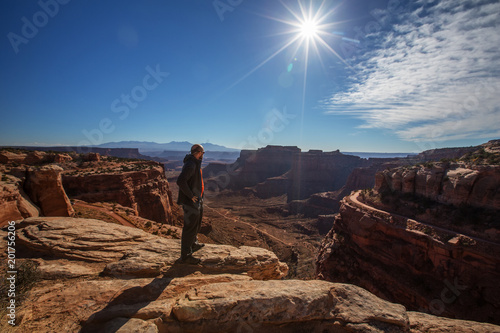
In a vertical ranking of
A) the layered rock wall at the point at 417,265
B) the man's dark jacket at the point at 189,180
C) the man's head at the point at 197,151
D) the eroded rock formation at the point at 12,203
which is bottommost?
the layered rock wall at the point at 417,265

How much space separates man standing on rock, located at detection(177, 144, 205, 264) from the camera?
471cm

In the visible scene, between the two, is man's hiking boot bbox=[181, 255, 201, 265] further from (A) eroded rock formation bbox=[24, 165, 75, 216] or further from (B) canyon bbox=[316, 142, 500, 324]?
(B) canyon bbox=[316, 142, 500, 324]

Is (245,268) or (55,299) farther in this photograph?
(245,268)

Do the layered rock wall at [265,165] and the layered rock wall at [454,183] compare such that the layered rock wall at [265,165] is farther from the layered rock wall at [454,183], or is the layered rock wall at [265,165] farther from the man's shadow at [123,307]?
the man's shadow at [123,307]

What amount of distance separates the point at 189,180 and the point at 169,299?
2371 millimetres

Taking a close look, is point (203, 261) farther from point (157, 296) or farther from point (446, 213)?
point (446, 213)

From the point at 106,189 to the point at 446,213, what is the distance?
27304mm

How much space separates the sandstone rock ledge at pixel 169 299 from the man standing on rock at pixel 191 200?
0.36 metres

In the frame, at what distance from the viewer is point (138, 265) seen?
4266 millimetres

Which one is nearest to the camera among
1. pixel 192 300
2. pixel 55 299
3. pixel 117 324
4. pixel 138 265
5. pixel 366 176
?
pixel 117 324

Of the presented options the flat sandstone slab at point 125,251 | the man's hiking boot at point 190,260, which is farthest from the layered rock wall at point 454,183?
the man's hiking boot at point 190,260

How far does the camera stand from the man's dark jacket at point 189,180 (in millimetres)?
4641

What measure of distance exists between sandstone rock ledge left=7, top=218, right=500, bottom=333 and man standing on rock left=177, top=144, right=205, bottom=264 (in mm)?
358

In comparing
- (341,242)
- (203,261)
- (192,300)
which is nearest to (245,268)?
(203,261)
